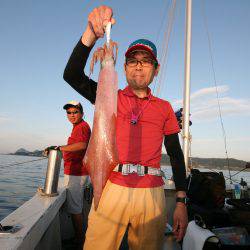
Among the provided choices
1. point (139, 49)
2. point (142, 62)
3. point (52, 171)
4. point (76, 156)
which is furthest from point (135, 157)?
point (76, 156)

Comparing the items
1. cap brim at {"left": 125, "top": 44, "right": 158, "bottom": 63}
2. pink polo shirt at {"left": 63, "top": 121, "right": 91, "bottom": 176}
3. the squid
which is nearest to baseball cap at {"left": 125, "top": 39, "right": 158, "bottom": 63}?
cap brim at {"left": 125, "top": 44, "right": 158, "bottom": 63}

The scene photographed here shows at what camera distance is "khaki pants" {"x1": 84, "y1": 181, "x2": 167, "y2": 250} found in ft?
8.30

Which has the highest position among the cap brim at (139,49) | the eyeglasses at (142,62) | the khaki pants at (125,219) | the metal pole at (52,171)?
the cap brim at (139,49)

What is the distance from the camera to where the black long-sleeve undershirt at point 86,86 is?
246cm

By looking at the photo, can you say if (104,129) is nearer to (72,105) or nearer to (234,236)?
(234,236)

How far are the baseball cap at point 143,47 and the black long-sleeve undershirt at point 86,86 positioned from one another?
519 millimetres

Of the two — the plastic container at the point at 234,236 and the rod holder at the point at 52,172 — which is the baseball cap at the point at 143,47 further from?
the plastic container at the point at 234,236

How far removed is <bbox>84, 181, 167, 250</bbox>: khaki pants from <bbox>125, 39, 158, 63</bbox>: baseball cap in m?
1.34

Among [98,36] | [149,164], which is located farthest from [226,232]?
[98,36]

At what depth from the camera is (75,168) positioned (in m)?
5.75

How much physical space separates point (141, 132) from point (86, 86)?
703mm

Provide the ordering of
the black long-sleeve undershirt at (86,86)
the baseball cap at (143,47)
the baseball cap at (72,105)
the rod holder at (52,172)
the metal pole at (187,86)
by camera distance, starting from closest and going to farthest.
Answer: the black long-sleeve undershirt at (86,86)
the baseball cap at (143,47)
the rod holder at (52,172)
the baseball cap at (72,105)
the metal pole at (187,86)

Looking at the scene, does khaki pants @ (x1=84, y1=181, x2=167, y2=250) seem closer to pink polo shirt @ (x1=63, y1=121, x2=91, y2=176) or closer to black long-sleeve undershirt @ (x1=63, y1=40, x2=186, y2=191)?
black long-sleeve undershirt @ (x1=63, y1=40, x2=186, y2=191)

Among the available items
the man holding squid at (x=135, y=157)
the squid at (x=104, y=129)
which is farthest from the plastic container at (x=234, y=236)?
the squid at (x=104, y=129)
